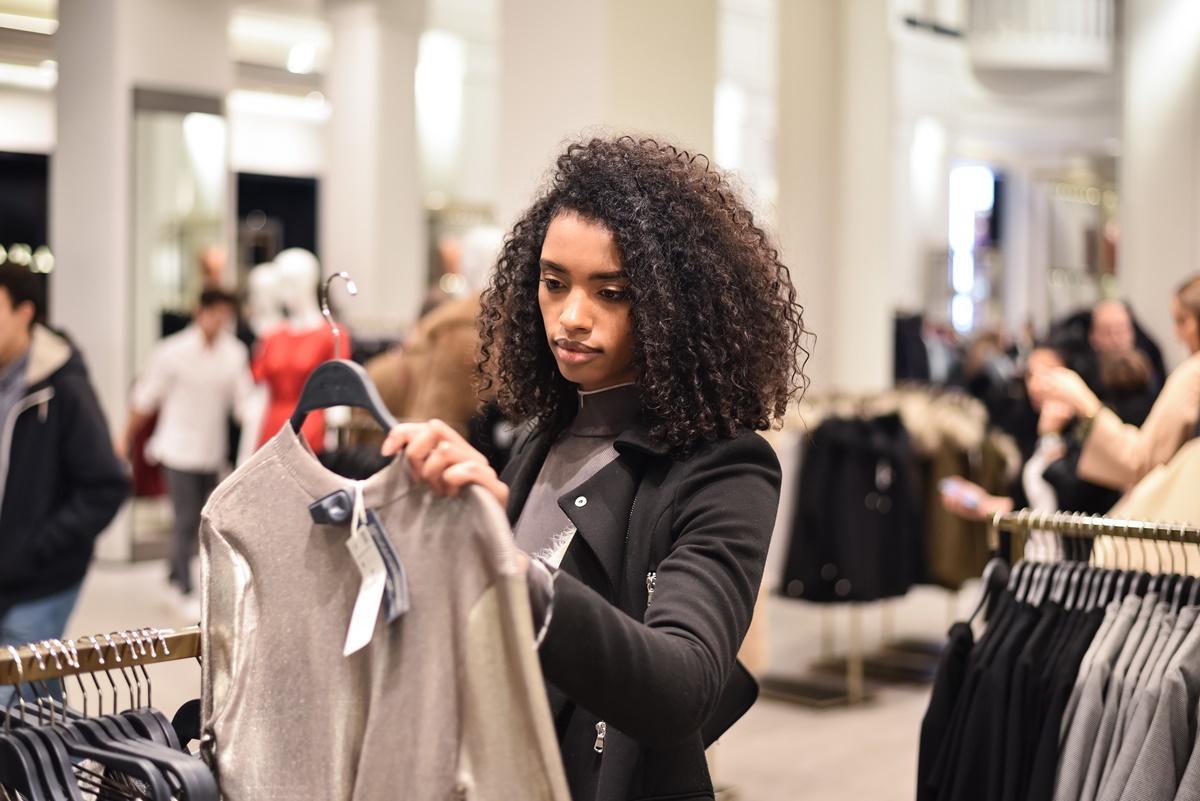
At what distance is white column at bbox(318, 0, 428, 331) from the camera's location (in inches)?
391

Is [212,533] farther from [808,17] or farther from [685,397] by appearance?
[808,17]

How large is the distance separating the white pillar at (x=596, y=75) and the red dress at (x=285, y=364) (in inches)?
65.9

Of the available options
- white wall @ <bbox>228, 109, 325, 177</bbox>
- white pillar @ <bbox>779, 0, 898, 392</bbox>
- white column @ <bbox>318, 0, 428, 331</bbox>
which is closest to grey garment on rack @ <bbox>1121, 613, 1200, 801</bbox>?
white pillar @ <bbox>779, 0, 898, 392</bbox>

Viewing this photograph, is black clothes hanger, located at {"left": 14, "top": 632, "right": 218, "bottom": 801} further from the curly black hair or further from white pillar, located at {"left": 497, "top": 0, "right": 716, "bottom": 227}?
white pillar, located at {"left": 497, "top": 0, "right": 716, "bottom": 227}

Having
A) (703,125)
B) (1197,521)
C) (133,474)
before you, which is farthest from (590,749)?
(133,474)

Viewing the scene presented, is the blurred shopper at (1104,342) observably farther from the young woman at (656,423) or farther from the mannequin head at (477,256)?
the young woman at (656,423)

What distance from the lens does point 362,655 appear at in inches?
54.4

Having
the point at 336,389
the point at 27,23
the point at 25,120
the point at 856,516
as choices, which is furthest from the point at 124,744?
the point at 25,120

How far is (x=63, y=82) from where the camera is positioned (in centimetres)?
836

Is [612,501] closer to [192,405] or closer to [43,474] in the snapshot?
[43,474]

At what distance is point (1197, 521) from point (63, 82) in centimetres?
784

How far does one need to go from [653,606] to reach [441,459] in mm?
286

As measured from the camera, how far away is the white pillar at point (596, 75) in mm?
4375

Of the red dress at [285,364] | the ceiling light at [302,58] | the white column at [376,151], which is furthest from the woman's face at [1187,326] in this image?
the ceiling light at [302,58]
